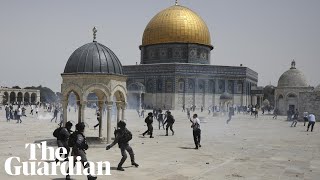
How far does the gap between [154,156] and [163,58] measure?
5050 centimetres

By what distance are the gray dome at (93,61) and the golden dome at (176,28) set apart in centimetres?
4692

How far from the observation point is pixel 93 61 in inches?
589

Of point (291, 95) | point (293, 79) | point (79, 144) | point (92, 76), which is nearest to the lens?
point (79, 144)

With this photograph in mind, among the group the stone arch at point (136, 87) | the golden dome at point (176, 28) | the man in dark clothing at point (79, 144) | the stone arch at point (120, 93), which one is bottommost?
the man in dark clothing at point (79, 144)

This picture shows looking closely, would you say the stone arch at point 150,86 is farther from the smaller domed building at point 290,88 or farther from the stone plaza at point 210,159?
→ the stone plaza at point 210,159

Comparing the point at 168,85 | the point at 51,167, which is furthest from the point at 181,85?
the point at 51,167

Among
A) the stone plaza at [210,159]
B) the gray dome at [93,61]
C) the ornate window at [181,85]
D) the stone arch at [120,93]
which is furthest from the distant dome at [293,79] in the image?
the gray dome at [93,61]

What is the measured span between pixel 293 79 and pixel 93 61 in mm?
38402

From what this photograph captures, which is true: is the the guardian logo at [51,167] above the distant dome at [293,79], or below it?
below

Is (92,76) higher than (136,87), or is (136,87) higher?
(136,87)

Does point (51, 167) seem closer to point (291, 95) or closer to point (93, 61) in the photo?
point (93, 61)

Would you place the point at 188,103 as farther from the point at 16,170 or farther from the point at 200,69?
the point at 16,170

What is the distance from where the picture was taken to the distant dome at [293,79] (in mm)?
47750

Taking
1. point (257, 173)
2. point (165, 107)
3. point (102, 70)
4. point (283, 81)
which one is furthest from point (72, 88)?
point (165, 107)
